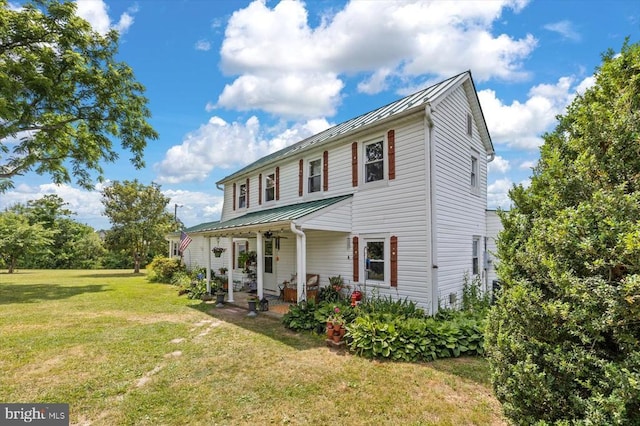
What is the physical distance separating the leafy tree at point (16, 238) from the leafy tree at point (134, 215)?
7.36m

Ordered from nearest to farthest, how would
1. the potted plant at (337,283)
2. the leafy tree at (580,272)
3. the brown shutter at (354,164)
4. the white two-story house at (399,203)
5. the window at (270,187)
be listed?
1. the leafy tree at (580,272)
2. the white two-story house at (399,203)
3. the potted plant at (337,283)
4. the brown shutter at (354,164)
5. the window at (270,187)

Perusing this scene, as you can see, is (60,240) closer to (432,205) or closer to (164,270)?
(164,270)

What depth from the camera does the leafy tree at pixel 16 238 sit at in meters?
23.7

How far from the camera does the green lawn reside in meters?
4.08

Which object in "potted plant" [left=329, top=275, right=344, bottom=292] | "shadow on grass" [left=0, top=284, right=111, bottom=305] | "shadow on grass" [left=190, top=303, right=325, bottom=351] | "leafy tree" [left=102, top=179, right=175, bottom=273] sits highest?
"leafy tree" [left=102, top=179, right=175, bottom=273]

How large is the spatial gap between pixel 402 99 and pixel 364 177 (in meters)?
3.43

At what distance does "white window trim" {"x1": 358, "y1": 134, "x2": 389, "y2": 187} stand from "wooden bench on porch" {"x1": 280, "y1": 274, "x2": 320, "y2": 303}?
3.67m

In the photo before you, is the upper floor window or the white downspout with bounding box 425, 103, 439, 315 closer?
the white downspout with bounding box 425, 103, 439, 315

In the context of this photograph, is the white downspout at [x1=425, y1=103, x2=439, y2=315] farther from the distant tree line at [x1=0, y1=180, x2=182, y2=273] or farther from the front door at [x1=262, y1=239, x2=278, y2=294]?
the distant tree line at [x1=0, y1=180, x2=182, y2=273]

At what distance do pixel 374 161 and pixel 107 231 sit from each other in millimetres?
23182

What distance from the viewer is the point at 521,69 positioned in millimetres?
7992

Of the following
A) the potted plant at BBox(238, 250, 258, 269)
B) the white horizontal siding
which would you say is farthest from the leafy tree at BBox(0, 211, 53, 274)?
the white horizontal siding

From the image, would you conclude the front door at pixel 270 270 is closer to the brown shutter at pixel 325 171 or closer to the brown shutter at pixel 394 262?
the brown shutter at pixel 325 171

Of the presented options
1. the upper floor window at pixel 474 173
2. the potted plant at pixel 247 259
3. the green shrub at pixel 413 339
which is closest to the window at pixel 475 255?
the upper floor window at pixel 474 173
